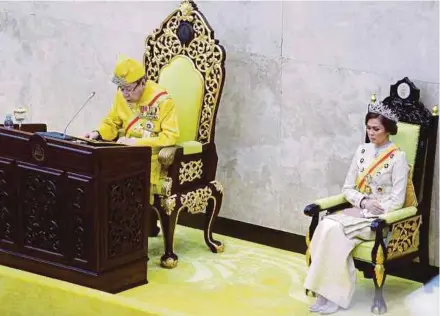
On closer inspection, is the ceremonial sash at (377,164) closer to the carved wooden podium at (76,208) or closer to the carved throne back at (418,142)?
the carved throne back at (418,142)

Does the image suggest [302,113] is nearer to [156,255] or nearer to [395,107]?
[395,107]

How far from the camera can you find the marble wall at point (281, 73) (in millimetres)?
5668

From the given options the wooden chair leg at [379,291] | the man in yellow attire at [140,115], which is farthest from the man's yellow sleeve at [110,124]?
the wooden chair leg at [379,291]

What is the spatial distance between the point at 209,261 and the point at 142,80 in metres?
1.23

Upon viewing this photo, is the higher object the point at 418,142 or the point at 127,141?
the point at 418,142

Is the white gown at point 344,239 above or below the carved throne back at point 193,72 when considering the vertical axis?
below

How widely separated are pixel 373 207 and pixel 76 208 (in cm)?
→ 166

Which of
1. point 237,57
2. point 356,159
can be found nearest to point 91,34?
point 237,57

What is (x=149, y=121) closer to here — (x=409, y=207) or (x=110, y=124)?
(x=110, y=124)

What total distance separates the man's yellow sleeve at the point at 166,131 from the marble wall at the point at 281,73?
26.1 inches

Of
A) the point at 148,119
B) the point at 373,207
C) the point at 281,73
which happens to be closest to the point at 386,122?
the point at 373,207

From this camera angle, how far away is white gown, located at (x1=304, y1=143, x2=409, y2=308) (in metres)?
5.22

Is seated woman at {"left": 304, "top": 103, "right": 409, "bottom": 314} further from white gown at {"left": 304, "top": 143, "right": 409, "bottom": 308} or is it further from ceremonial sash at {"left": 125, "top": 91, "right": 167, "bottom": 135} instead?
ceremonial sash at {"left": 125, "top": 91, "right": 167, "bottom": 135}

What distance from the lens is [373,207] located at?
537 centimetres
